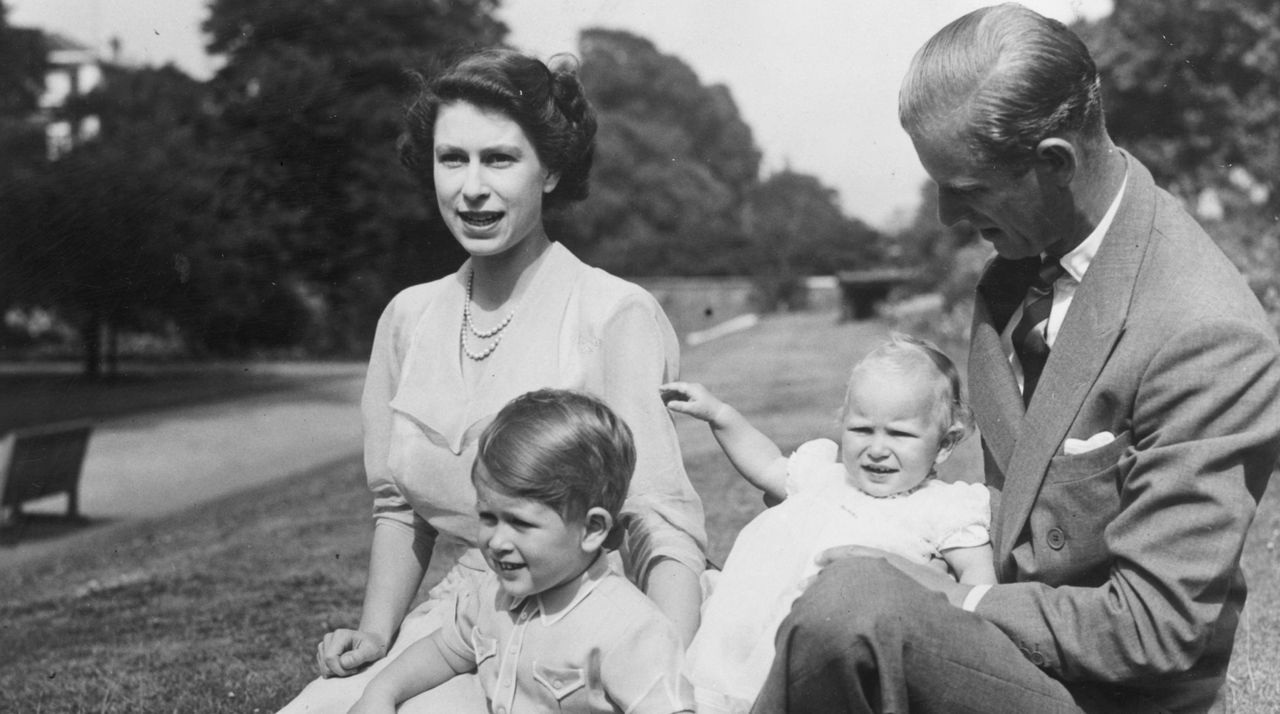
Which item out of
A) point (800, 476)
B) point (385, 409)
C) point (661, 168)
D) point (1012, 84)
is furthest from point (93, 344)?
point (661, 168)

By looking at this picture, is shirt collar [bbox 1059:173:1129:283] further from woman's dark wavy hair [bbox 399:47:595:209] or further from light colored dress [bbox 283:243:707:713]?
woman's dark wavy hair [bbox 399:47:595:209]

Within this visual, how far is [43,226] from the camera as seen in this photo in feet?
64.2

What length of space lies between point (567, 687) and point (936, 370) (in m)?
1.09

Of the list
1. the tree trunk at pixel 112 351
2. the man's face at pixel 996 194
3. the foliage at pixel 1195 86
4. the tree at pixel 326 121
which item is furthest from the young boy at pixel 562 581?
the tree trunk at pixel 112 351

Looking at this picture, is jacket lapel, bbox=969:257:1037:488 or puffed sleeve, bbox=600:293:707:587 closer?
jacket lapel, bbox=969:257:1037:488

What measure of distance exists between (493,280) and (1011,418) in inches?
56.0

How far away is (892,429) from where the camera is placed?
2.85m

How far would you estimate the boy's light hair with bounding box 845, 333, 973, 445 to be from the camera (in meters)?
2.86

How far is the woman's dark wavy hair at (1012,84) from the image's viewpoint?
7.96ft

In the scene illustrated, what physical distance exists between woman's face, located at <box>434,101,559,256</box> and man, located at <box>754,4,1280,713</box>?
105 cm

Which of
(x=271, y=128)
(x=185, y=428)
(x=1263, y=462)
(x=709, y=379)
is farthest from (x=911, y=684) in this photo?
(x=271, y=128)

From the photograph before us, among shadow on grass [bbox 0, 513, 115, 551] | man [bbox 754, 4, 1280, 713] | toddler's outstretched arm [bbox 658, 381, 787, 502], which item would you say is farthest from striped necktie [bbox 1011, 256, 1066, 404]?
shadow on grass [bbox 0, 513, 115, 551]

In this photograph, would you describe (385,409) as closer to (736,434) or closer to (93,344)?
(736,434)

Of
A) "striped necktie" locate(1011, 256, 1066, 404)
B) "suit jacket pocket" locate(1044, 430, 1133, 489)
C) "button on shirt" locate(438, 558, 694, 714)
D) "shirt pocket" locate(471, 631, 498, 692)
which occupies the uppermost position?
"striped necktie" locate(1011, 256, 1066, 404)
